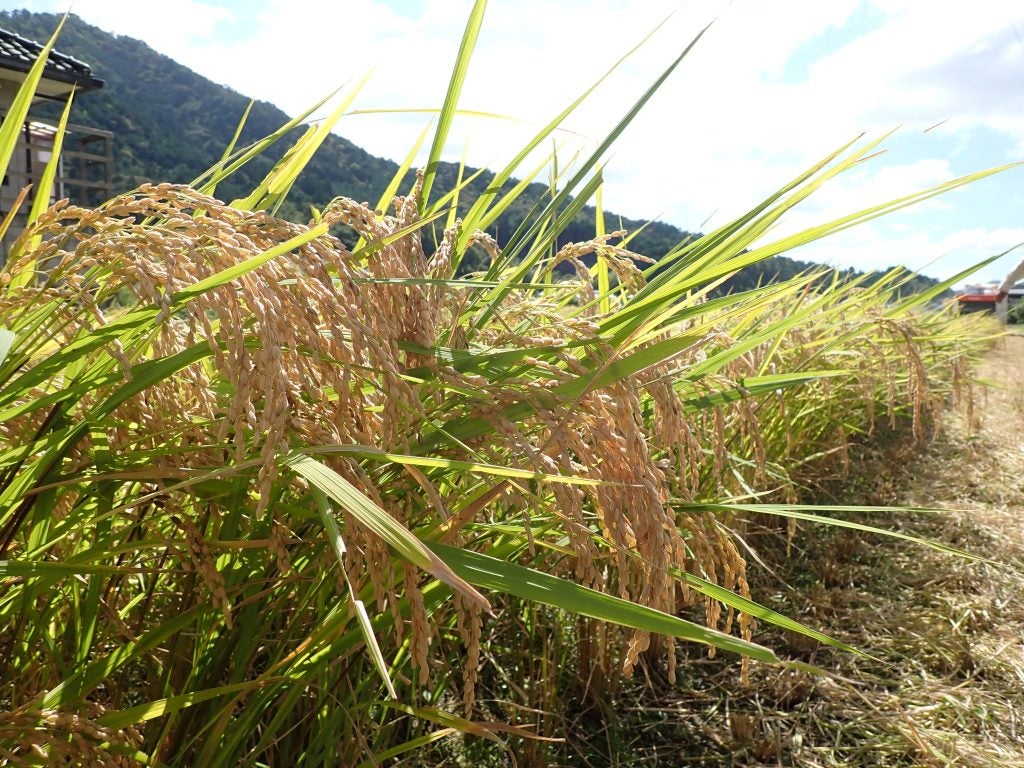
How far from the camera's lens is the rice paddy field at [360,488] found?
2.54ft

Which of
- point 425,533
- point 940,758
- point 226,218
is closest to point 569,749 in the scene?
point 940,758

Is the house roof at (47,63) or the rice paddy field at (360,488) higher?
the house roof at (47,63)

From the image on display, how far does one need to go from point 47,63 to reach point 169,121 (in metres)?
48.0

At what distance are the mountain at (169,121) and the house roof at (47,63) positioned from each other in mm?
18002

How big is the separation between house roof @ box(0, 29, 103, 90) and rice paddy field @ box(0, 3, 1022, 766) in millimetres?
14510

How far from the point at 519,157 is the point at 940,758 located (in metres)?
1.66

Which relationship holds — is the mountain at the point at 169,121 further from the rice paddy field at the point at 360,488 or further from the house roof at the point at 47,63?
the rice paddy field at the point at 360,488

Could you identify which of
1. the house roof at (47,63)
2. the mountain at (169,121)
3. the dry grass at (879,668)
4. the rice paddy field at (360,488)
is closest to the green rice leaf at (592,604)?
the rice paddy field at (360,488)

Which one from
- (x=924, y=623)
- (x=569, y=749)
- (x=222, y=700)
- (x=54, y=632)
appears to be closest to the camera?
(x=222, y=700)

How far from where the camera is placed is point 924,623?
2662mm

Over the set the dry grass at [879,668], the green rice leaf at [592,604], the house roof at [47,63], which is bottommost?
the dry grass at [879,668]

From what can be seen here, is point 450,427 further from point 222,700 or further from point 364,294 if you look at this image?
point 222,700

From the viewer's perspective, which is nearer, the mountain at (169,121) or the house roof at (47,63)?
the house roof at (47,63)

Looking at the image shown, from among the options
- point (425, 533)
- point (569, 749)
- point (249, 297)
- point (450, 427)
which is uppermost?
point (249, 297)
